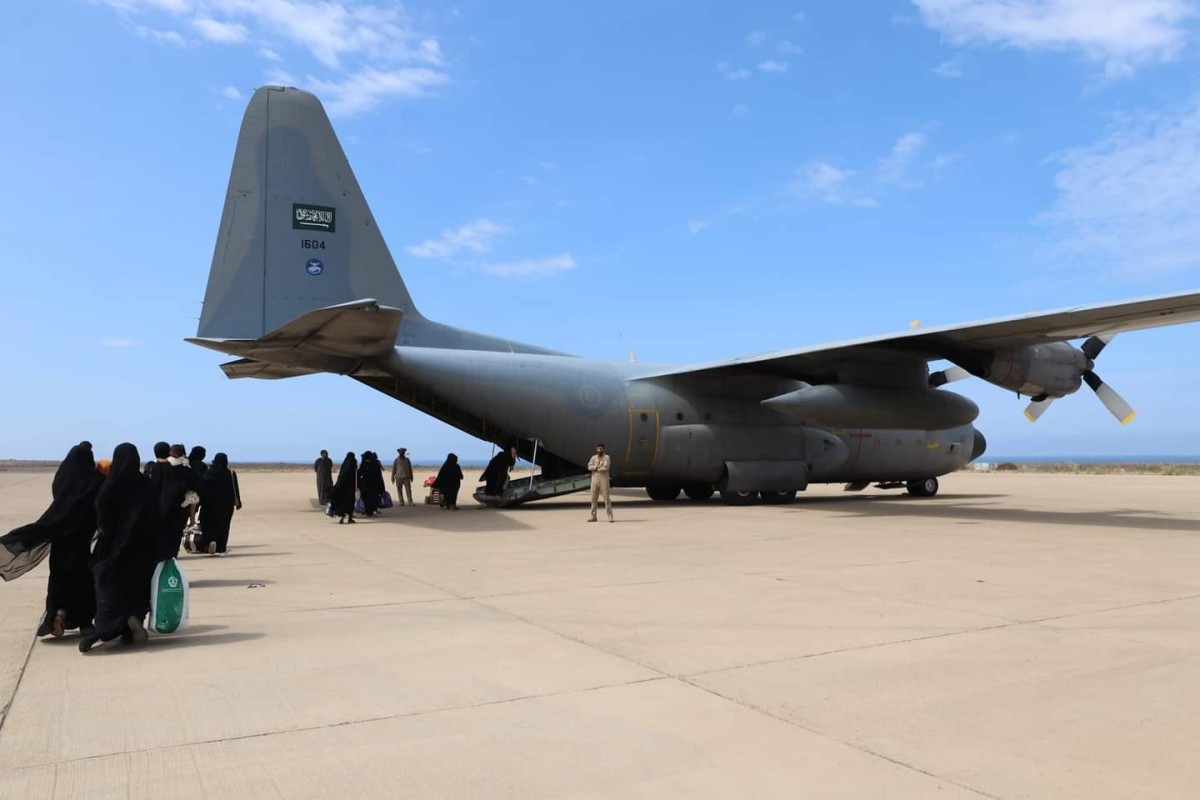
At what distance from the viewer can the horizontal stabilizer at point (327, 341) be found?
501 inches

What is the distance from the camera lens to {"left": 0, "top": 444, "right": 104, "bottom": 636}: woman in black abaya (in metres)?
5.99

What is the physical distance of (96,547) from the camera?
6117mm

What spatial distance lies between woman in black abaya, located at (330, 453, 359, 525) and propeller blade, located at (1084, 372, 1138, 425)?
1539 cm

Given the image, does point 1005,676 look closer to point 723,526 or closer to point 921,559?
point 921,559

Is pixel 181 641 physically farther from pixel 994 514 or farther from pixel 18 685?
pixel 994 514

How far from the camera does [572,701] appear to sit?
4676mm

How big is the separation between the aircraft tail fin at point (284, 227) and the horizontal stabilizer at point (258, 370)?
1781 millimetres

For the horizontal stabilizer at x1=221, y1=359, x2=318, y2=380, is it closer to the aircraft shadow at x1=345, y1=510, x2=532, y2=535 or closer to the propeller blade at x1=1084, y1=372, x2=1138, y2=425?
the aircraft shadow at x1=345, y1=510, x2=532, y2=535

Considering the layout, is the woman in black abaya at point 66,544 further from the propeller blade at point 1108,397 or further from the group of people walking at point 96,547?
the propeller blade at point 1108,397

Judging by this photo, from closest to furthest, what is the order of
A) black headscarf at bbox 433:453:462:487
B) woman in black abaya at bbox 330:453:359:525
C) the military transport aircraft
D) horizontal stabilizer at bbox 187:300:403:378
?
horizontal stabilizer at bbox 187:300:403:378, the military transport aircraft, woman in black abaya at bbox 330:453:359:525, black headscarf at bbox 433:453:462:487

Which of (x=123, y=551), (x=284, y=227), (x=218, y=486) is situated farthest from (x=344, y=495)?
(x=123, y=551)

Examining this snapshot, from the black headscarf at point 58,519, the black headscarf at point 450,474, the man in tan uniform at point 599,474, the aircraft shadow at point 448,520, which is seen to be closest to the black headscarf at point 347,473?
the aircraft shadow at point 448,520

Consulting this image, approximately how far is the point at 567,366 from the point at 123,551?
13145 millimetres

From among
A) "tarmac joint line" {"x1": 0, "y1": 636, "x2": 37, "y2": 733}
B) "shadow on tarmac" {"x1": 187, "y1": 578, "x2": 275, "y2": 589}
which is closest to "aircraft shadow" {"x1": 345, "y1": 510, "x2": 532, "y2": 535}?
"shadow on tarmac" {"x1": 187, "y1": 578, "x2": 275, "y2": 589}
